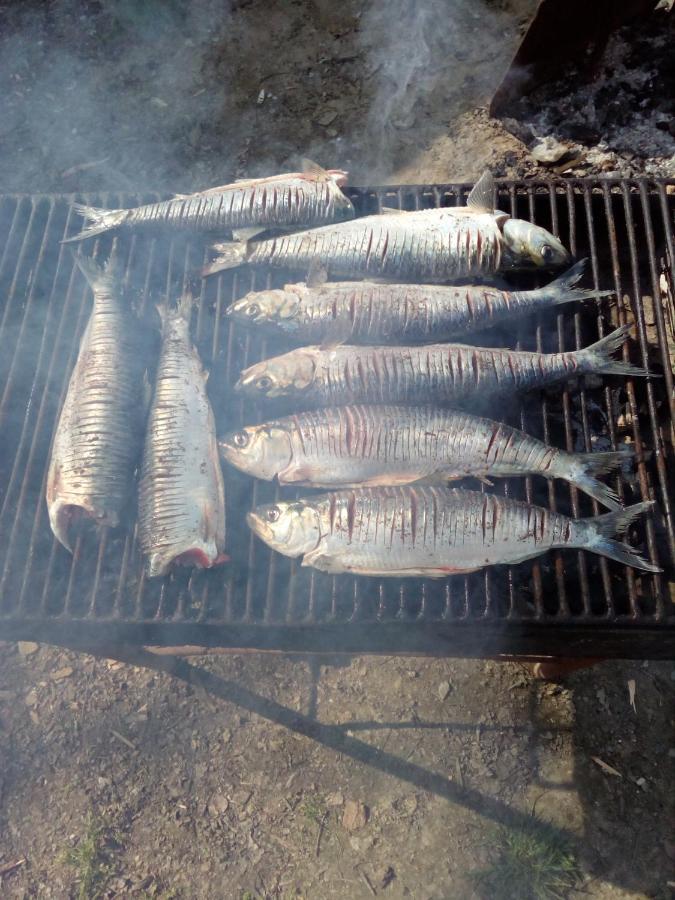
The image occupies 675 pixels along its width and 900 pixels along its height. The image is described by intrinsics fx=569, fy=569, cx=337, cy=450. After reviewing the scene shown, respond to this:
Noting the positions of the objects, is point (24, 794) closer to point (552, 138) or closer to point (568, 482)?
point (568, 482)

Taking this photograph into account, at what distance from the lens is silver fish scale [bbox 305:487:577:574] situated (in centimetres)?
353

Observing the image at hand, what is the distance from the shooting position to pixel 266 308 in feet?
13.8

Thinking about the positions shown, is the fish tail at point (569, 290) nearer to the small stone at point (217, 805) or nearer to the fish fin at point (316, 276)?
the fish fin at point (316, 276)

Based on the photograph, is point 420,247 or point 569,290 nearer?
point 569,290

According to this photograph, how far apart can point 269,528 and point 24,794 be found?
3647 mm

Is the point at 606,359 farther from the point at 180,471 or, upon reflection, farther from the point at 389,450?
the point at 180,471

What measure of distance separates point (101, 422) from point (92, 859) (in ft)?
12.2

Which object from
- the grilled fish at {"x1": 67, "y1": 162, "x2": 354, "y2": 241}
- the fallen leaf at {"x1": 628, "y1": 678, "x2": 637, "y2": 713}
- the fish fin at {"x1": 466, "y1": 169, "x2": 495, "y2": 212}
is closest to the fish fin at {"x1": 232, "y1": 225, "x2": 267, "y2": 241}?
the grilled fish at {"x1": 67, "y1": 162, "x2": 354, "y2": 241}

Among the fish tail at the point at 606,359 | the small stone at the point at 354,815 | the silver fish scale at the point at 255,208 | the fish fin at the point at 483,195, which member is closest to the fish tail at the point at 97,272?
the silver fish scale at the point at 255,208

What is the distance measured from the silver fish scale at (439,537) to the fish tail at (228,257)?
220cm

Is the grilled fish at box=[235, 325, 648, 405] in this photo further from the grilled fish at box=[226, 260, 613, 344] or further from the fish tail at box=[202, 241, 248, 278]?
the fish tail at box=[202, 241, 248, 278]

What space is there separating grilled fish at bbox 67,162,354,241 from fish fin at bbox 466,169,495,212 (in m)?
0.96

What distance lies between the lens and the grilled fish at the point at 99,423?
3.73 metres

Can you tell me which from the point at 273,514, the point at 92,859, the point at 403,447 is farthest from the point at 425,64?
the point at 92,859
